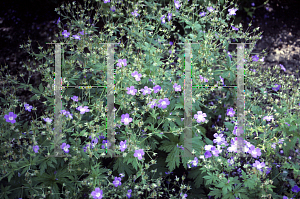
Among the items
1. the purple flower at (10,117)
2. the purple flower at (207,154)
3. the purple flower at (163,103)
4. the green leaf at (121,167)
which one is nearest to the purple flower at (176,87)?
the purple flower at (163,103)

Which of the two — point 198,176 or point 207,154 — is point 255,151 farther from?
point 198,176

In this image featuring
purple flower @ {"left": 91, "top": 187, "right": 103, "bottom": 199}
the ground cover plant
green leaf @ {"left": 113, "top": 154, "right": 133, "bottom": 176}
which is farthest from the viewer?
green leaf @ {"left": 113, "top": 154, "right": 133, "bottom": 176}

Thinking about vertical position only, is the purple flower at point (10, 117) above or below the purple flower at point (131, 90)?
below

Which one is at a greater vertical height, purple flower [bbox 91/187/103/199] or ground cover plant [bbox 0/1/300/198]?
ground cover plant [bbox 0/1/300/198]

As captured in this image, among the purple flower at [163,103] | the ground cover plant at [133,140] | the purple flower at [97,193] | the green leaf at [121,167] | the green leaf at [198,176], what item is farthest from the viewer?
the green leaf at [198,176]

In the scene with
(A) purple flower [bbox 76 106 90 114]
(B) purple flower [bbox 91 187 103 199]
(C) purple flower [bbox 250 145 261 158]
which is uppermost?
(A) purple flower [bbox 76 106 90 114]

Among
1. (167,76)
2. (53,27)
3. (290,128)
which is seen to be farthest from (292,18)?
(53,27)

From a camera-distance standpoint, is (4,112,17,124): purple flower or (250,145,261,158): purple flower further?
(250,145,261,158): purple flower

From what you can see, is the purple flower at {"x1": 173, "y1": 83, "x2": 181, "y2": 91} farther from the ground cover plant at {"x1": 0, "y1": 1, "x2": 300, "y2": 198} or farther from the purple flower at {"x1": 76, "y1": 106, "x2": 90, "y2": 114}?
the purple flower at {"x1": 76, "y1": 106, "x2": 90, "y2": 114}

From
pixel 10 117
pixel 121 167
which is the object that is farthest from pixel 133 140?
pixel 10 117

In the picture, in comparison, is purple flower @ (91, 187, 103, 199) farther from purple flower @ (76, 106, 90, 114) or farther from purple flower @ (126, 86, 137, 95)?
purple flower @ (126, 86, 137, 95)

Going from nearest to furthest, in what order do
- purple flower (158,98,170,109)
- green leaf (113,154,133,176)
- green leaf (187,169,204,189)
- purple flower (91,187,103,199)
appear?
purple flower (91,187,103,199) → purple flower (158,98,170,109) → green leaf (113,154,133,176) → green leaf (187,169,204,189)

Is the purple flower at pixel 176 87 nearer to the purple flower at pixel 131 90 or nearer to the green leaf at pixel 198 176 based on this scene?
the purple flower at pixel 131 90

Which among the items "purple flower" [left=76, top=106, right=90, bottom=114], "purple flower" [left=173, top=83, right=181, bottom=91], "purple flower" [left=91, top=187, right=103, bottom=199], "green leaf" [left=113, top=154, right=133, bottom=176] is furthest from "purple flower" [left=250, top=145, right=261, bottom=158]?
"purple flower" [left=76, top=106, right=90, bottom=114]
